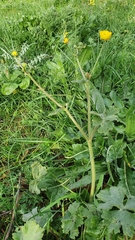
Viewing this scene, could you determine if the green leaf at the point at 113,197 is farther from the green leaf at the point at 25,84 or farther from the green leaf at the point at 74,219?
the green leaf at the point at 25,84

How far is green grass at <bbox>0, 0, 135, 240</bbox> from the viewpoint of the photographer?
1003 mm

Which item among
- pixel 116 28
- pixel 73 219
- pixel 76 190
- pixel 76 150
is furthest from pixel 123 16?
pixel 73 219

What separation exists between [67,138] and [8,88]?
23.6 inches

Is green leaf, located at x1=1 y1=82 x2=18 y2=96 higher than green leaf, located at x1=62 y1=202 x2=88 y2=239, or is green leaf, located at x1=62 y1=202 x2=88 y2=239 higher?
green leaf, located at x1=1 y1=82 x2=18 y2=96

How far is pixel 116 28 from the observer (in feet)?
7.64

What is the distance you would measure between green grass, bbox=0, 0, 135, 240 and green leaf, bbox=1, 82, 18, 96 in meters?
0.02

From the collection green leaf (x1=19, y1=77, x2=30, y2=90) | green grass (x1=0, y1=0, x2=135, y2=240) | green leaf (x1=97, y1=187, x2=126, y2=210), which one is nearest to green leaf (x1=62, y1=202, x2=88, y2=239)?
green grass (x1=0, y1=0, x2=135, y2=240)

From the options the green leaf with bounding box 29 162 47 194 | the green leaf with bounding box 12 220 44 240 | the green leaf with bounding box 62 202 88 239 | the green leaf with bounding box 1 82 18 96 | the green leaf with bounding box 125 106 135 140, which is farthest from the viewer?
the green leaf with bounding box 1 82 18 96

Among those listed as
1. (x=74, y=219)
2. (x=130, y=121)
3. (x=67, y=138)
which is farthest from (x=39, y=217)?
(x=130, y=121)

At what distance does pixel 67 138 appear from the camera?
1391mm

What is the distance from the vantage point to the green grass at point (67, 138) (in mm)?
1003

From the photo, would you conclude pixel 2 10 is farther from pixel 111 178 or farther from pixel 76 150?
pixel 111 178

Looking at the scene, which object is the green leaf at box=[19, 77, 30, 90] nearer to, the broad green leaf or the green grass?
the green grass

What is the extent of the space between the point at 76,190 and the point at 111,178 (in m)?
0.16
